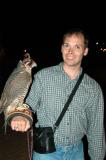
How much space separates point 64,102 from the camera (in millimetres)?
4117

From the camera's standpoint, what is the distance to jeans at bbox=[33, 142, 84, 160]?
4.08 m

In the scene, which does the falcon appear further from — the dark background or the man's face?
the dark background

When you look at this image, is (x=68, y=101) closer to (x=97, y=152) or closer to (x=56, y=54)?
(x=97, y=152)

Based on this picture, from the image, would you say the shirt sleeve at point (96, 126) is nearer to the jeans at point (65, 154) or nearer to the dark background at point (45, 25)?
the jeans at point (65, 154)

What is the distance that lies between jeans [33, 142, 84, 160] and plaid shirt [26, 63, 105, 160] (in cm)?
6

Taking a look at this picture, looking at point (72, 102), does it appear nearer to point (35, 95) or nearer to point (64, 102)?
point (64, 102)

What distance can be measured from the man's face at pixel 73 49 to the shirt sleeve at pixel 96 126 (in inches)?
17.8

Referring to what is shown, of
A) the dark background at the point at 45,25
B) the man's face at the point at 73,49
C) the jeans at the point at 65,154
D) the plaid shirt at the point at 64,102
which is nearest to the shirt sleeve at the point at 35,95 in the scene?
the plaid shirt at the point at 64,102

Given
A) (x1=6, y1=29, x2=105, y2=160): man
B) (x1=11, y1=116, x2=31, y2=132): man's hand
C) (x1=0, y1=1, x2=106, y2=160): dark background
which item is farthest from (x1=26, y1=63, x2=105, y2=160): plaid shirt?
(x1=0, y1=1, x2=106, y2=160): dark background

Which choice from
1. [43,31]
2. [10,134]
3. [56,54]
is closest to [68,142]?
[10,134]

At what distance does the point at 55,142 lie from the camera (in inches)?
162

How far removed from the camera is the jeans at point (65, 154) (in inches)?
161

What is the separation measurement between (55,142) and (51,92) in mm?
537

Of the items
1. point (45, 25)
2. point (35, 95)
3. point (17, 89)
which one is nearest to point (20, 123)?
point (17, 89)
